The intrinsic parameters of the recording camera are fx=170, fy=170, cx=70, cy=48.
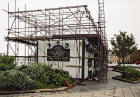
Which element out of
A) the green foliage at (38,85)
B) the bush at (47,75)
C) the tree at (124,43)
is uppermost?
the tree at (124,43)

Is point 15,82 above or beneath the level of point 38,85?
above

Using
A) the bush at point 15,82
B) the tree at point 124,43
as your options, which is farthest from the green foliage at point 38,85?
the tree at point 124,43

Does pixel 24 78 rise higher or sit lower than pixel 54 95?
higher

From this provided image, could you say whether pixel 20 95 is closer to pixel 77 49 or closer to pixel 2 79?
pixel 2 79

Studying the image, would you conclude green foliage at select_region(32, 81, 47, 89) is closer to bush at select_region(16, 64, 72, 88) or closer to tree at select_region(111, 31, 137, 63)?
bush at select_region(16, 64, 72, 88)

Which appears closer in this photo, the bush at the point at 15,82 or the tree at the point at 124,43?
the bush at the point at 15,82

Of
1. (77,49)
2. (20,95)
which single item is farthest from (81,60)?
(20,95)

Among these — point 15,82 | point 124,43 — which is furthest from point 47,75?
point 124,43

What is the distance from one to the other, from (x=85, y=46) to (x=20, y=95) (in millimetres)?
8223

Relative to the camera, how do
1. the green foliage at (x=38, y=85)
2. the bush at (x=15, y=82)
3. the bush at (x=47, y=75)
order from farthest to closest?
the bush at (x=47, y=75)
the green foliage at (x=38, y=85)
the bush at (x=15, y=82)

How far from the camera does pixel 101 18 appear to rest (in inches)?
701

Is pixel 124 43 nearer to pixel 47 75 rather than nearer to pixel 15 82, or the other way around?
pixel 47 75

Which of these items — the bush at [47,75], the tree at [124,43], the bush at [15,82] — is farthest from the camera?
the tree at [124,43]

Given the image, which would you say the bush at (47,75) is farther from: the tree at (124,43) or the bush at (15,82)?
the tree at (124,43)
